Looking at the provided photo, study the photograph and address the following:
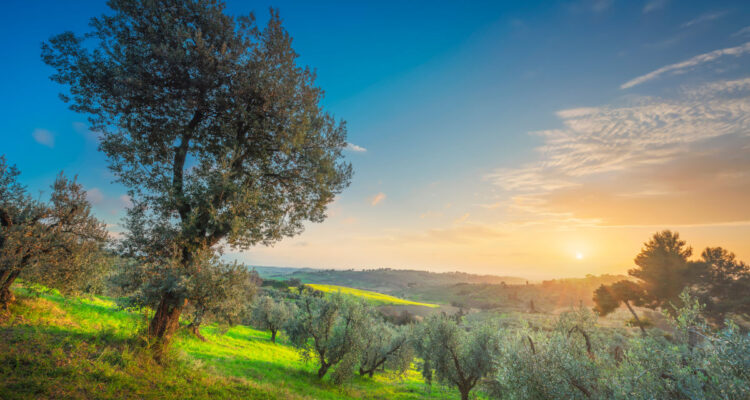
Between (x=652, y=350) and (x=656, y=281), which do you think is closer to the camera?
(x=652, y=350)

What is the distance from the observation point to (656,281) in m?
42.0

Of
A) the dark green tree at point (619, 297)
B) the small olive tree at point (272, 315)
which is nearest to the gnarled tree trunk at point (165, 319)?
the small olive tree at point (272, 315)

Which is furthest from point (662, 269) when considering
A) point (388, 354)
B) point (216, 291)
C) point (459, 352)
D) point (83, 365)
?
point (83, 365)

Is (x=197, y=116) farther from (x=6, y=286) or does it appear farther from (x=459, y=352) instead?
(x=459, y=352)

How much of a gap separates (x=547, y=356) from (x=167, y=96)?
75.9 feet

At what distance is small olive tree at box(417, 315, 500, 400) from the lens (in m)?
25.2

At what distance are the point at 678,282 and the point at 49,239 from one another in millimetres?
72411

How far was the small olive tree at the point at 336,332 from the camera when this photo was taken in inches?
1042

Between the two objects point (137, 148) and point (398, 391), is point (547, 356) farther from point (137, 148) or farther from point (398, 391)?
point (398, 391)

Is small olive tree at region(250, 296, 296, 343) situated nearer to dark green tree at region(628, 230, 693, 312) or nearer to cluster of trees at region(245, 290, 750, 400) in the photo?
cluster of trees at region(245, 290, 750, 400)

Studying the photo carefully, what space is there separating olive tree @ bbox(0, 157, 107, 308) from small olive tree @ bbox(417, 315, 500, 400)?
30.0m

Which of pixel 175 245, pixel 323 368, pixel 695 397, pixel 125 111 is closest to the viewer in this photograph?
pixel 695 397

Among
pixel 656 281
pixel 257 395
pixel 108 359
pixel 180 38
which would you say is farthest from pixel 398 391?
pixel 656 281

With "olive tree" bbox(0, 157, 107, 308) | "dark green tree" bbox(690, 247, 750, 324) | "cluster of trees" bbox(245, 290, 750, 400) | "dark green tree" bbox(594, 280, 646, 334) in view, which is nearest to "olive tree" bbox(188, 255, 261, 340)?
"olive tree" bbox(0, 157, 107, 308)
